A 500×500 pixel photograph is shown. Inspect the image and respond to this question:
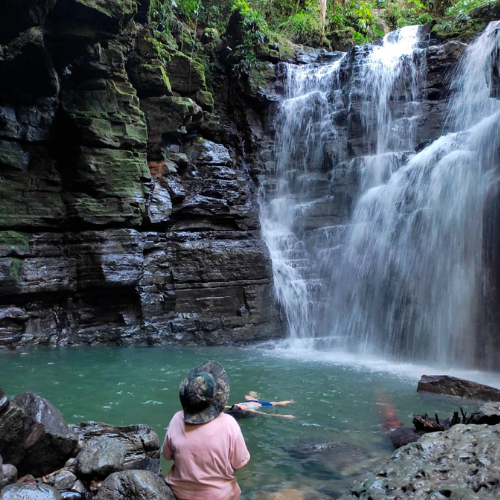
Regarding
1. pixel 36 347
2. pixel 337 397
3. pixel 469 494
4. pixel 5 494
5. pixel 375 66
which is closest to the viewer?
pixel 469 494

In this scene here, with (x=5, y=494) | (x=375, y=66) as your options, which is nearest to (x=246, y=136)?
(x=375, y=66)

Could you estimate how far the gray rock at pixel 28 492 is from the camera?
119 inches

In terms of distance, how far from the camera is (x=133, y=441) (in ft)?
14.9

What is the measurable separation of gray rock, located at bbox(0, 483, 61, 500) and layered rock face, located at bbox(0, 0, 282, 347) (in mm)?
9302

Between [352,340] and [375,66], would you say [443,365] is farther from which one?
[375,66]

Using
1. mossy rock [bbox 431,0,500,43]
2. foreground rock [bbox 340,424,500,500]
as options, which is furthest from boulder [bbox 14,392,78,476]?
mossy rock [bbox 431,0,500,43]

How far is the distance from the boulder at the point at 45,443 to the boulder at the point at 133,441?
0.24m

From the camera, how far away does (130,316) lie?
13.1 metres

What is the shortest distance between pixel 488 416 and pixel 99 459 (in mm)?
3438

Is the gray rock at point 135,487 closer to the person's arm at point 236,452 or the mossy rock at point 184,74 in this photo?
the person's arm at point 236,452

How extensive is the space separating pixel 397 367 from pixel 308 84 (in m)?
12.3

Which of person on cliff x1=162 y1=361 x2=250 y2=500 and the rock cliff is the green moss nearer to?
the rock cliff

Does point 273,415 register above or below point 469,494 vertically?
below

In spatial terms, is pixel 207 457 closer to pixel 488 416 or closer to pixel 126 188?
pixel 488 416
